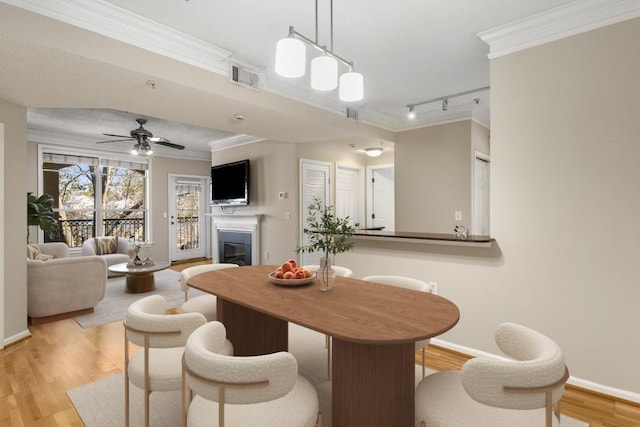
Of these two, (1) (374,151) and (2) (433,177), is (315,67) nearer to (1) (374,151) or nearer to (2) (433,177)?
(2) (433,177)

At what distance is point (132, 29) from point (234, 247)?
4528mm

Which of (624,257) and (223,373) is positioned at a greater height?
(624,257)

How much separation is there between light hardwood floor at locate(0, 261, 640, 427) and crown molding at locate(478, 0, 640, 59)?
8.46 ft

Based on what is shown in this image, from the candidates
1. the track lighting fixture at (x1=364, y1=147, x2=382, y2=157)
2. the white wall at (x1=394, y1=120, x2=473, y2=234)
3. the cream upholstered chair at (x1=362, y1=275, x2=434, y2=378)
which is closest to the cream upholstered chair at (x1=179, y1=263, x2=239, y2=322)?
the cream upholstered chair at (x1=362, y1=275, x2=434, y2=378)

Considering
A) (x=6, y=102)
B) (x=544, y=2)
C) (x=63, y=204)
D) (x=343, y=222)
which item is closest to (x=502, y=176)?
(x=544, y=2)

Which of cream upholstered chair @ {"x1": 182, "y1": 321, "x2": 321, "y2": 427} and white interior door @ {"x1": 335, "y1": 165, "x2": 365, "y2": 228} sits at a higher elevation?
white interior door @ {"x1": 335, "y1": 165, "x2": 365, "y2": 228}

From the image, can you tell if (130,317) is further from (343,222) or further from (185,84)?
(185,84)

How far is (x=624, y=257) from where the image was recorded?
2.22m

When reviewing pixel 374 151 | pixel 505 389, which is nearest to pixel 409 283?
pixel 505 389

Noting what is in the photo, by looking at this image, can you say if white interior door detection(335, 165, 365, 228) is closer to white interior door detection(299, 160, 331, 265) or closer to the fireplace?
white interior door detection(299, 160, 331, 265)

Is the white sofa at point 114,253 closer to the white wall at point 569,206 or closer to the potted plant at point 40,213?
the potted plant at point 40,213

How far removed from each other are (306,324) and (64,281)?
12.5 ft

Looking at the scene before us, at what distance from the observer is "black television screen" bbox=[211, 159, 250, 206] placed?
598 centimetres

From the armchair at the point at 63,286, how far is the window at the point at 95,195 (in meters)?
2.96
